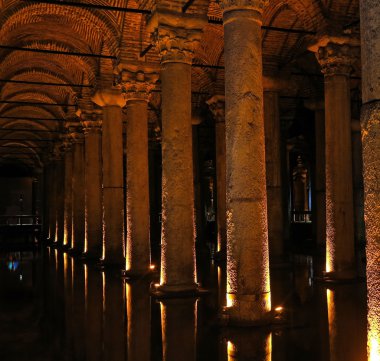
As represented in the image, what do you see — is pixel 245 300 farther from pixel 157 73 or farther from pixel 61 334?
pixel 157 73

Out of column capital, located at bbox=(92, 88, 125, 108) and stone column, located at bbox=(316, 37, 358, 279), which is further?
Result: column capital, located at bbox=(92, 88, 125, 108)

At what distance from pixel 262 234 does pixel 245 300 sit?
840 mm

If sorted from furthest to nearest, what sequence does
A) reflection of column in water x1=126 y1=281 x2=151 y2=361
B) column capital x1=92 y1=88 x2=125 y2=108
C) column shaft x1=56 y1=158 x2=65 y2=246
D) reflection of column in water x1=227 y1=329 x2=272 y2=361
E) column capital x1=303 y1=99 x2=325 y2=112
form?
column shaft x1=56 y1=158 x2=65 y2=246 → column capital x1=303 y1=99 x2=325 y2=112 → column capital x1=92 y1=88 x2=125 y2=108 → reflection of column in water x1=126 y1=281 x2=151 y2=361 → reflection of column in water x1=227 y1=329 x2=272 y2=361

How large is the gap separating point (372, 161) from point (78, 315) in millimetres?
5392

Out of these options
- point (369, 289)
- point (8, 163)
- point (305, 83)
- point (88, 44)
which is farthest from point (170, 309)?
point (8, 163)

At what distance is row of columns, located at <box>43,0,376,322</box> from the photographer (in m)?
6.54

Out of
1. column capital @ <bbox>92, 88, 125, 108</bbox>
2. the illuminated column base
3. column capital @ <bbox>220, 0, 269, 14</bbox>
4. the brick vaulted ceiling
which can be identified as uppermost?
the brick vaulted ceiling

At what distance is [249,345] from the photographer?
18.8 ft

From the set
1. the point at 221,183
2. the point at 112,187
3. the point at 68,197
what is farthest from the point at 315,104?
the point at 68,197

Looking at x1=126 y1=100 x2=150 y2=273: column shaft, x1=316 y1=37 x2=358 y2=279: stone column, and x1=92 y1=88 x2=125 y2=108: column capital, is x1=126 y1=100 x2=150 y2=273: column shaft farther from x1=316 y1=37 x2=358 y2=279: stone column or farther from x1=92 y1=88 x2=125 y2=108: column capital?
x1=316 y1=37 x2=358 y2=279: stone column

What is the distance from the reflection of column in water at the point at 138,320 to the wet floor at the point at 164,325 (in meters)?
0.01

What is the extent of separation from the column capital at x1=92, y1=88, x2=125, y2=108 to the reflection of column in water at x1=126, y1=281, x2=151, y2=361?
200 inches

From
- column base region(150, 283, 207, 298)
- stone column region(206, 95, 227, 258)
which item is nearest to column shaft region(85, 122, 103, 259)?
stone column region(206, 95, 227, 258)

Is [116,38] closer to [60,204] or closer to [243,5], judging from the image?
[243,5]
